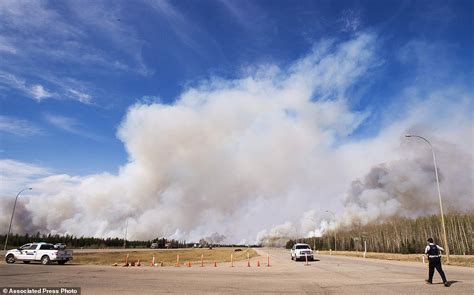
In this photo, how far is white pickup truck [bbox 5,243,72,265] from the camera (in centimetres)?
3045

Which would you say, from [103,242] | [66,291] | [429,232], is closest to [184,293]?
[66,291]

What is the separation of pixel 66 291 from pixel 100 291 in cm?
112

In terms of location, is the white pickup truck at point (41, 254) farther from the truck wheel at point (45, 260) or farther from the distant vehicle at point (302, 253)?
the distant vehicle at point (302, 253)

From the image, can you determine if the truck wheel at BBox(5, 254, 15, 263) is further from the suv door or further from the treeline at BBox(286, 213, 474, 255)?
the treeline at BBox(286, 213, 474, 255)

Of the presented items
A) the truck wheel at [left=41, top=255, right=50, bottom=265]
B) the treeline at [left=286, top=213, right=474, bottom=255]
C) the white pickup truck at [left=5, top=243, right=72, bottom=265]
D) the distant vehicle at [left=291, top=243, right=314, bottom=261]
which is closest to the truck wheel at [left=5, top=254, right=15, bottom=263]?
the white pickup truck at [left=5, top=243, right=72, bottom=265]

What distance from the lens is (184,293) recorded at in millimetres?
12273

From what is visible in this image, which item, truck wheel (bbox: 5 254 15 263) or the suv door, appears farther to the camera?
truck wheel (bbox: 5 254 15 263)

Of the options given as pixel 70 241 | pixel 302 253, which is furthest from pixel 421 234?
pixel 70 241

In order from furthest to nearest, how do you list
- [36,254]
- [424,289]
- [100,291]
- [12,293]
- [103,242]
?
[103,242] < [36,254] < [424,289] < [100,291] < [12,293]

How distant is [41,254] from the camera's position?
30859mm

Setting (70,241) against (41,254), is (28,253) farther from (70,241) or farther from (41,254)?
(70,241)

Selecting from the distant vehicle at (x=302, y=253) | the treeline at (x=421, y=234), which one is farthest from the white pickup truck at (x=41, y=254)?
the treeline at (x=421, y=234)

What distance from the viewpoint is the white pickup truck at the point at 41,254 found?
99.9 ft

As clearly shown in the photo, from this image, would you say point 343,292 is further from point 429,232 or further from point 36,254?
point 429,232
